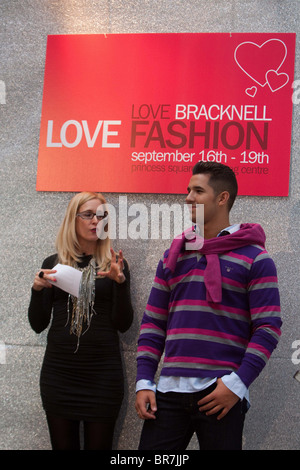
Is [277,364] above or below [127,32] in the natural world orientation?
below

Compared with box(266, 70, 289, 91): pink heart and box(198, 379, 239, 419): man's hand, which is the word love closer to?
box(266, 70, 289, 91): pink heart

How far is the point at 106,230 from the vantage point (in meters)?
3.26

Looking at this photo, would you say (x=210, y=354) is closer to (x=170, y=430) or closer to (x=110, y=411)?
(x=170, y=430)

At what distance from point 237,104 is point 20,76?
4.79 feet

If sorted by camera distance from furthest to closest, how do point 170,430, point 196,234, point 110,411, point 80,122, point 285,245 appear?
point 80,122, point 285,245, point 110,411, point 196,234, point 170,430

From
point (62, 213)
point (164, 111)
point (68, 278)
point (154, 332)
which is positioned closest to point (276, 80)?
point (164, 111)

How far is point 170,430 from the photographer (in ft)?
7.32

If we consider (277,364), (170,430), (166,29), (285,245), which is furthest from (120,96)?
(170,430)

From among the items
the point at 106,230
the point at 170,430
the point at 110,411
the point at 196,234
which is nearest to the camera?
the point at 170,430

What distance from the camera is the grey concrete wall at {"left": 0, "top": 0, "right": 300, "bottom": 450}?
11.0 ft

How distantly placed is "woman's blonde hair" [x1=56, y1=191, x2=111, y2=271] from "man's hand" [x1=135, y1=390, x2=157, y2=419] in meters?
1.00

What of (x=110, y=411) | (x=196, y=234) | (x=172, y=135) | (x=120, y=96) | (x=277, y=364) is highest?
(x=120, y=96)

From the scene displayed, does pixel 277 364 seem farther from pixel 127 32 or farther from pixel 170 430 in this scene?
pixel 127 32

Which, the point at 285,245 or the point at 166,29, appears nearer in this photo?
the point at 285,245
